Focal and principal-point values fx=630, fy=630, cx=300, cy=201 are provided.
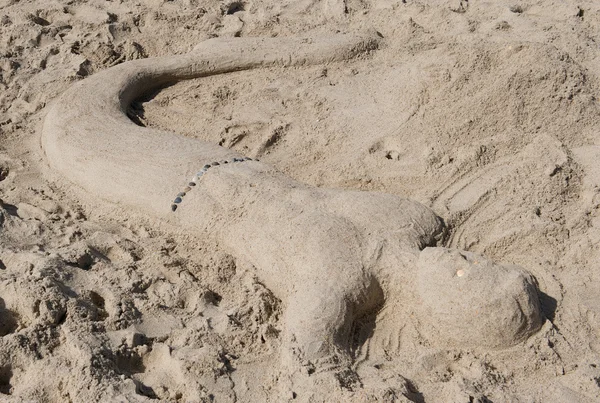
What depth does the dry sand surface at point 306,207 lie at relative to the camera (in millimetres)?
2660

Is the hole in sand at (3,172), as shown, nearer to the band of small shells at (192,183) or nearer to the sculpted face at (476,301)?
the band of small shells at (192,183)

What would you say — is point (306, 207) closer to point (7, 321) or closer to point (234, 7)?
point (7, 321)

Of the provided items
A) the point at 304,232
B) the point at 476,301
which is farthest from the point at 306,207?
the point at 476,301

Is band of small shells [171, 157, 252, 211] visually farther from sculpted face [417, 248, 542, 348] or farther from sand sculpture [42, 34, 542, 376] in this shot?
sculpted face [417, 248, 542, 348]

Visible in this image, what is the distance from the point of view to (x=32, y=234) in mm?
A: 3285

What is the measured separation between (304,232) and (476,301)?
0.87 m

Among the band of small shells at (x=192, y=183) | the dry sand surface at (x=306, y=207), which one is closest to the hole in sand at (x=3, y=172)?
the dry sand surface at (x=306, y=207)

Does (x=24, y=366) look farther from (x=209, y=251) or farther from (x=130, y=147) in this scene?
(x=130, y=147)

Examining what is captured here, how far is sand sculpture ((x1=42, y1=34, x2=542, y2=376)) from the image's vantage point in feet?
8.94

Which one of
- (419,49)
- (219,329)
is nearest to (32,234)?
(219,329)

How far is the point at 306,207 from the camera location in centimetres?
320

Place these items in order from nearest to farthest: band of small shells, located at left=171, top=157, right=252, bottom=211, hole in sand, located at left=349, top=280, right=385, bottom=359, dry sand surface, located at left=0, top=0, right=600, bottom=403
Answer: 1. dry sand surface, located at left=0, top=0, right=600, bottom=403
2. hole in sand, located at left=349, top=280, right=385, bottom=359
3. band of small shells, located at left=171, top=157, right=252, bottom=211

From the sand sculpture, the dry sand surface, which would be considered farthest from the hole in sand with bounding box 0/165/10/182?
the sand sculpture

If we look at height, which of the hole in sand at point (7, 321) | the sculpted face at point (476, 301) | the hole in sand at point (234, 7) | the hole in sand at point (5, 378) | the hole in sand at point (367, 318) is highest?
the hole in sand at point (234, 7)
